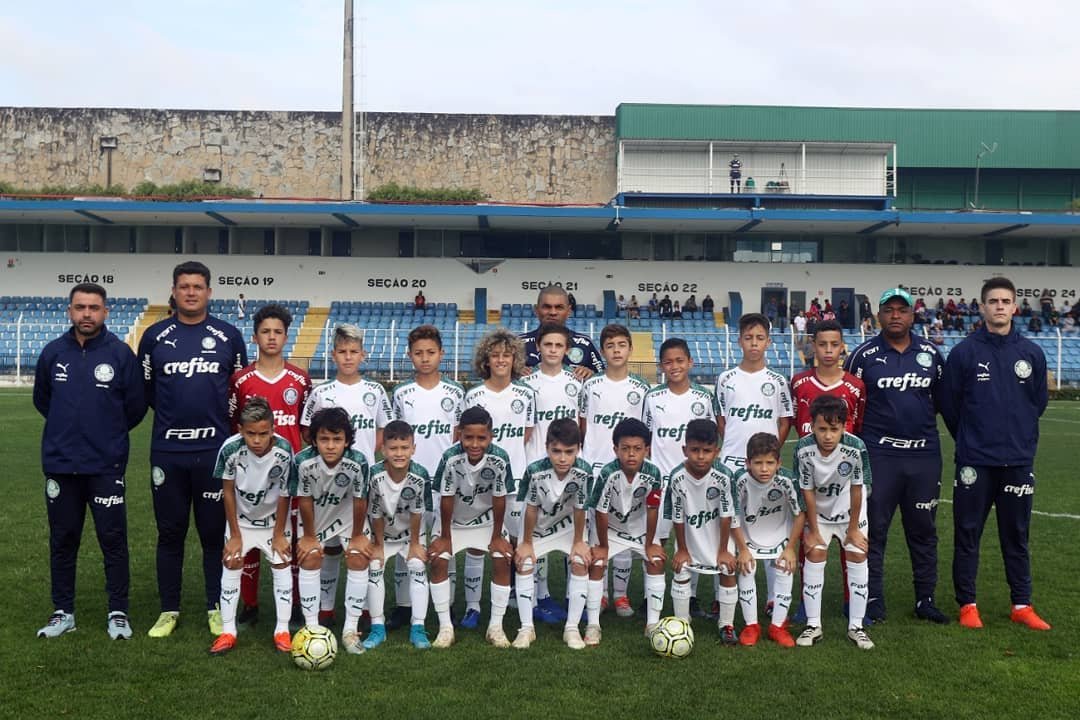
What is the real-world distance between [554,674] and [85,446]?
2831 millimetres

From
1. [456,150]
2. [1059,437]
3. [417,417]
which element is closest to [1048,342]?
[1059,437]

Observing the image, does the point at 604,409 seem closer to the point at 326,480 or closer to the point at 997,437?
the point at 326,480

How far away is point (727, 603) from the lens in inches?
209

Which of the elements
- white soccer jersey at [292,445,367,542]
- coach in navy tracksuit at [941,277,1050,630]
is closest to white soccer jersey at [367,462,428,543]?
white soccer jersey at [292,445,367,542]

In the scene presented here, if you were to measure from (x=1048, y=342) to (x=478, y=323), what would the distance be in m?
16.6

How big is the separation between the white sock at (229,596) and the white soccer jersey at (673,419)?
254cm

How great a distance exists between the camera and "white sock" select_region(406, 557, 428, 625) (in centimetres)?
525

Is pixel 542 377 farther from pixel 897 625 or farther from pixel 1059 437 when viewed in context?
pixel 1059 437

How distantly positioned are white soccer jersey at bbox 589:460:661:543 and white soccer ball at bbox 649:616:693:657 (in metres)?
0.60

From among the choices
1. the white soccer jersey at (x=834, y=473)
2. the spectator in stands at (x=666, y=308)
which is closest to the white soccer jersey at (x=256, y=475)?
the white soccer jersey at (x=834, y=473)

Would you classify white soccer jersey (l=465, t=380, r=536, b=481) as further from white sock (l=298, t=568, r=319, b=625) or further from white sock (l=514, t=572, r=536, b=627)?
white sock (l=298, t=568, r=319, b=625)

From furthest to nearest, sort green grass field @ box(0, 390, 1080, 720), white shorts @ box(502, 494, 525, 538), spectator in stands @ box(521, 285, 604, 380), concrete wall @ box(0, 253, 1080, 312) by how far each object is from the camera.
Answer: concrete wall @ box(0, 253, 1080, 312) < spectator in stands @ box(521, 285, 604, 380) < white shorts @ box(502, 494, 525, 538) < green grass field @ box(0, 390, 1080, 720)

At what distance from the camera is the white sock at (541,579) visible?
5.86 meters

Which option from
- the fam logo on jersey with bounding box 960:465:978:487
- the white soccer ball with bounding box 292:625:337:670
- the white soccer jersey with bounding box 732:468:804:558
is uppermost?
the fam logo on jersey with bounding box 960:465:978:487
